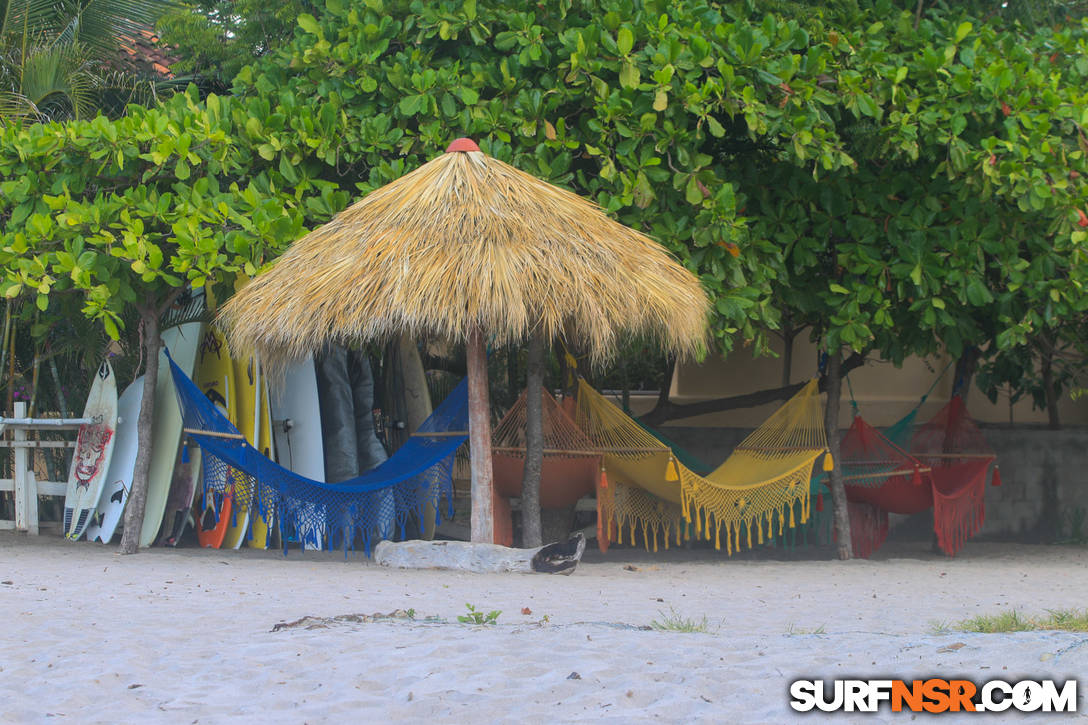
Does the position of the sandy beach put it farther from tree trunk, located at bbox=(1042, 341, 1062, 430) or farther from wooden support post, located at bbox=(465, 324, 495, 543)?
tree trunk, located at bbox=(1042, 341, 1062, 430)

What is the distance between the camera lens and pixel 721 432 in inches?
292

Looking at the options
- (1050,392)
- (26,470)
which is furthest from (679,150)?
(1050,392)

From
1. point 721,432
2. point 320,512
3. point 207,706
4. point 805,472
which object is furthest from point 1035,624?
point 721,432

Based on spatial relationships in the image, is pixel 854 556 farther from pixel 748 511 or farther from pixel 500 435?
pixel 500 435

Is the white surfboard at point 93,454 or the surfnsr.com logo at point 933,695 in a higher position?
the white surfboard at point 93,454

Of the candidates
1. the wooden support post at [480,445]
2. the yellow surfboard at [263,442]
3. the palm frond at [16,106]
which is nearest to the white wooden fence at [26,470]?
the yellow surfboard at [263,442]

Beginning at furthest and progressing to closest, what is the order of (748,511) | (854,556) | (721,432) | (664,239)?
(721,432)
(854,556)
(748,511)
(664,239)

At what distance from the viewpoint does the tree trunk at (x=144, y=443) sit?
556 cm

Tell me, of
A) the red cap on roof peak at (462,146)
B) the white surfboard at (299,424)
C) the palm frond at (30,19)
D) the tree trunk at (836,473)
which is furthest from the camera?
the white surfboard at (299,424)

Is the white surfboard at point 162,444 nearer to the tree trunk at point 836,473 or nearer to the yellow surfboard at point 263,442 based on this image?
the yellow surfboard at point 263,442

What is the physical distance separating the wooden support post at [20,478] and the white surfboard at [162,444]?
0.72 metres

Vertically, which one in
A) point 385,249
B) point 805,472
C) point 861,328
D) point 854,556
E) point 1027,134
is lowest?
point 854,556

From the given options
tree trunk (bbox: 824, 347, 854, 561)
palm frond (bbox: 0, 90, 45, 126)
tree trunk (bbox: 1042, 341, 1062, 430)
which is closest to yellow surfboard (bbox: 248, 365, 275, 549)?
palm frond (bbox: 0, 90, 45, 126)

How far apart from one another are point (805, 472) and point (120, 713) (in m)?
3.72
